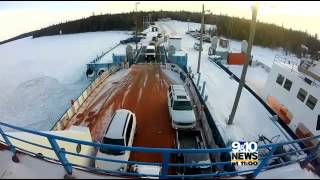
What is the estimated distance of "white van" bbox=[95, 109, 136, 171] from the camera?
8.94m

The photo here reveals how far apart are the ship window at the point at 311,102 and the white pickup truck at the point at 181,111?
6.31m

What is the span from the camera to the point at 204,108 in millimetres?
14117

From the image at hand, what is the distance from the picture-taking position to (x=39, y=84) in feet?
86.2

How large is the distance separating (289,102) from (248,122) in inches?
118

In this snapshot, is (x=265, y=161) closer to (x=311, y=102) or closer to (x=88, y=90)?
(x=311, y=102)

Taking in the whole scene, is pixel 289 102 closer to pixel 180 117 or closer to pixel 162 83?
pixel 180 117

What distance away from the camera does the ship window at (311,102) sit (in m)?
12.4

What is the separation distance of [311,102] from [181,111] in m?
6.98

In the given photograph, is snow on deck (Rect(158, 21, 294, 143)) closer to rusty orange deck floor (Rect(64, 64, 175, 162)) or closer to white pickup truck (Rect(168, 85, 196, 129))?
white pickup truck (Rect(168, 85, 196, 129))

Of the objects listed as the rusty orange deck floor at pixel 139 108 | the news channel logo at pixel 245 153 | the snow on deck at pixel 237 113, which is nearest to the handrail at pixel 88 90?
the rusty orange deck floor at pixel 139 108

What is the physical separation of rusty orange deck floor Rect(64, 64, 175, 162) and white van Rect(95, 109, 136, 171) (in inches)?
35.5

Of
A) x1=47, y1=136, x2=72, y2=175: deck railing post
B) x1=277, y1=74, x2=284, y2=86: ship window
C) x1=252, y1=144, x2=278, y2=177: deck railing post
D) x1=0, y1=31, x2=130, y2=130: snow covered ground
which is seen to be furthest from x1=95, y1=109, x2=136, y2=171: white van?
x1=277, y1=74, x2=284, y2=86: ship window

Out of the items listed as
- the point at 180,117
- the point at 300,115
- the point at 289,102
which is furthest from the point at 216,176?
the point at 289,102

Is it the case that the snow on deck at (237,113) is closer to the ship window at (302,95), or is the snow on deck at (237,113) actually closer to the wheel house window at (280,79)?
the wheel house window at (280,79)
